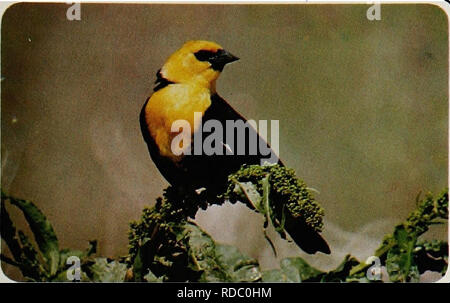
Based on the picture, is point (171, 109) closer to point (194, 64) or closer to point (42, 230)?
point (194, 64)

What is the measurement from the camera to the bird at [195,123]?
212cm

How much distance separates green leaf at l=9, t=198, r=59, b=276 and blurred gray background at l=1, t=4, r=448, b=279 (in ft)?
0.13

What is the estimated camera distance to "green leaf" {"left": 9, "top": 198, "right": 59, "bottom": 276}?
210cm

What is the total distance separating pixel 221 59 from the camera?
2156mm

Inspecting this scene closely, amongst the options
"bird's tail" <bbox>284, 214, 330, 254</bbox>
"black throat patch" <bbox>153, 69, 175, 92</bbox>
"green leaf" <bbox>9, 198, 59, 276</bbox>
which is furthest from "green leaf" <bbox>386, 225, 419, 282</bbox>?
"green leaf" <bbox>9, 198, 59, 276</bbox>

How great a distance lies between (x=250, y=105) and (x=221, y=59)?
165 millimetres

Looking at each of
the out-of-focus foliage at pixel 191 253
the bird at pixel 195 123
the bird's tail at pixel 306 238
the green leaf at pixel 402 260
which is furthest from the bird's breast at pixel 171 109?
the green leaf at pixel 402 260

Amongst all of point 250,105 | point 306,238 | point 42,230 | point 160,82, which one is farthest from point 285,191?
point 42,230

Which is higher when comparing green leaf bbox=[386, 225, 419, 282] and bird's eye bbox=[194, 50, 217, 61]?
bird's eye bbox=[194, 50, 217, 61]

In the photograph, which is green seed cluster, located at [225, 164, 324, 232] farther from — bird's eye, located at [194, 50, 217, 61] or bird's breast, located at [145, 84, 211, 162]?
bird's eye, located at [194, 50, 217, 61]

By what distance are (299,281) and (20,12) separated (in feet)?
3.81

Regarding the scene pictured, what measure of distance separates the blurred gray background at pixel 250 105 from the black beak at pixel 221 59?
21 millimetres

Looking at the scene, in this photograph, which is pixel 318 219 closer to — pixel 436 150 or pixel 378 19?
pixel 436 150
